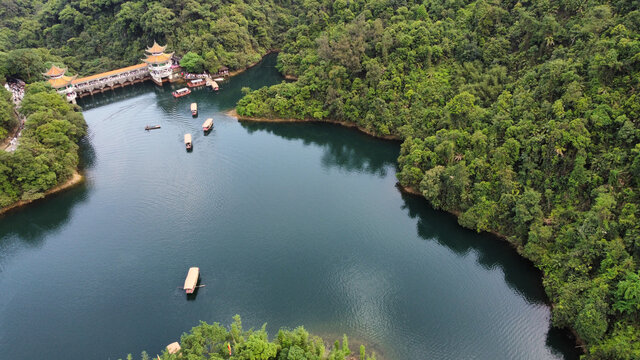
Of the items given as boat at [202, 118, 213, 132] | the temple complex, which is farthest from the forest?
boat at [202, 118, 213, 132]

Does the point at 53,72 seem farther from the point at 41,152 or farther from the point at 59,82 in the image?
the point at 41,152

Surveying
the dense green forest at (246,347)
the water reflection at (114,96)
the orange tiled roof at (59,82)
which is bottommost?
the dense green forest at (246,347)

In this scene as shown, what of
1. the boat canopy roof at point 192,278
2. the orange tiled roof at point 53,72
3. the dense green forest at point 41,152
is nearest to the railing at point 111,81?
the orange tiled roof at point 53,72

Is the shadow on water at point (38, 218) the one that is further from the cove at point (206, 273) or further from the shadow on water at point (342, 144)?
the shadow on water at point (342, 144)

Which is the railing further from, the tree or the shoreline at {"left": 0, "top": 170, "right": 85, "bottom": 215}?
the shoreline at {"left": 0, "top": 170, "right": 85, "bottom": 215}

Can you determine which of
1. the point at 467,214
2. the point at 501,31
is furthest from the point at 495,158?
the point at 501,31
